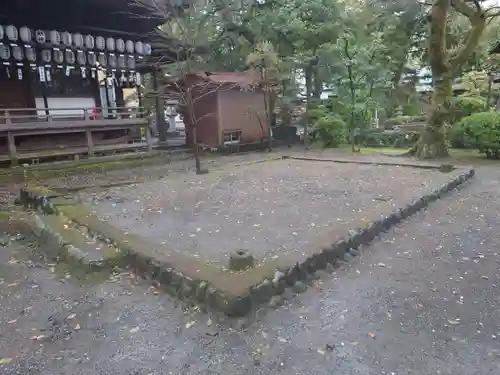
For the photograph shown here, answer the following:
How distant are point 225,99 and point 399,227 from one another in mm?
9774

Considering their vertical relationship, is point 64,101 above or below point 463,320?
above

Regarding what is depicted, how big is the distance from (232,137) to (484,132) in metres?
7.97

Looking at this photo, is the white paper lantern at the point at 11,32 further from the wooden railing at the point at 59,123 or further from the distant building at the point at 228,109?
the distant building at the point at 228,109

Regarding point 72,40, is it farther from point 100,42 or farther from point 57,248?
point 57,248

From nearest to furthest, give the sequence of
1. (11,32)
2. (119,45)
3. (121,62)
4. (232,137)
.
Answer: (11,32) → (119,45) → (121,62) → (232,137)

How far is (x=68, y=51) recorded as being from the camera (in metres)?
10.8

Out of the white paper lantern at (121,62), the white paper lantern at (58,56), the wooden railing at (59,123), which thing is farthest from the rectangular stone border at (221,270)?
the white paper lantern at (121,62)

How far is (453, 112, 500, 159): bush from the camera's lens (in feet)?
33.6

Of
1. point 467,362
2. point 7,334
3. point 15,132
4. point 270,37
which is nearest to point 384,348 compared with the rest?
point 467,362

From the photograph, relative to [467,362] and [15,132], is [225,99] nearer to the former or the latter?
[15,132]

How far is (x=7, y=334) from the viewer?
3062 millimetres

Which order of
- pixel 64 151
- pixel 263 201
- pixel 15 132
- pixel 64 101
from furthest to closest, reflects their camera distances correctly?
pixel 64 101, pixel 64 151, pixel 15 132, pixel 263 201

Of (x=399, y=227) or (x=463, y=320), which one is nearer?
(x=463, y=320)

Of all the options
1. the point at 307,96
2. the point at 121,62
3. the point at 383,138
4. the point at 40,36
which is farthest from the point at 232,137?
the point at 40,36
